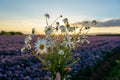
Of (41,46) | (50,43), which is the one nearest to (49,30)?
(50,43)

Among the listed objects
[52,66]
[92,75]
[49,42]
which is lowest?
[92,75]

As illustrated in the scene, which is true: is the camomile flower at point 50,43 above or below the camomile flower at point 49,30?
below

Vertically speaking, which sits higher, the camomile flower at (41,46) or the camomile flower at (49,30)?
the camomile flower at (49,30)

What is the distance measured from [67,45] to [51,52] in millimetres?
251

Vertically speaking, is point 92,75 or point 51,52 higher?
point 51,52

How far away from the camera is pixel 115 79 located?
823cm

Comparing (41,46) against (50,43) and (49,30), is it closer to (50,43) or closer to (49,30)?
(50,43)

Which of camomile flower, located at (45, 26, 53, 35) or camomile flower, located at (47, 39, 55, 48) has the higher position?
camomile flower, located at (45, 26, 53, 35)

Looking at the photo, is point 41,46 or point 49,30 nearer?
point 41,46

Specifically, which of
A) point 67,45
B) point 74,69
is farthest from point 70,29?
point 74,69

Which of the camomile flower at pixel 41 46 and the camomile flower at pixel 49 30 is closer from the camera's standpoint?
the camomile flower at pixel 41 46

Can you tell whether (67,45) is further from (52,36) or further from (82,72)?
(82,72)

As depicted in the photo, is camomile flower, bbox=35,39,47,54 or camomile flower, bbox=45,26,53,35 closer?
camomile flower, bbox=35,39,47,54

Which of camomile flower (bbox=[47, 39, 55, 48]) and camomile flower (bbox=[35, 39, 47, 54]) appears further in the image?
camomile flower (bbox=[47, 39, 55, 48])
